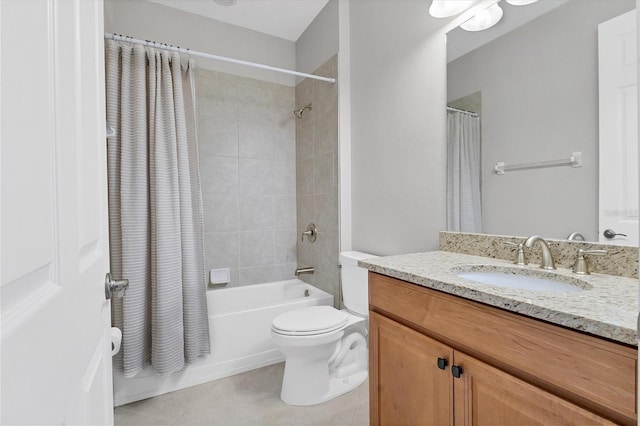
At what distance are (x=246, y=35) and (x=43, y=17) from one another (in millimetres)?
2609

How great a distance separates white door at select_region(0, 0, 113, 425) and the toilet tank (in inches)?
55.1

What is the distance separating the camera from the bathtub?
5.94 ft

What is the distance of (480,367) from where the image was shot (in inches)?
32.7

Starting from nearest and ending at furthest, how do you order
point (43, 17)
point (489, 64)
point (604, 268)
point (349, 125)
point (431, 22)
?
1. point (43, 17)
2. point (604, 268)
3. point (489, 64)
4. point (431, 22)
5. point (349, 125)

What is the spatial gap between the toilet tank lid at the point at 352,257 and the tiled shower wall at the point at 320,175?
0.22 m

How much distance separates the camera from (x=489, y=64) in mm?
1376

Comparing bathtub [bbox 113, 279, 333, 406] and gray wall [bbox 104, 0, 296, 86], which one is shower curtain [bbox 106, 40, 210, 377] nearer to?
bathtub [bbox 113, 279, 333, 406]

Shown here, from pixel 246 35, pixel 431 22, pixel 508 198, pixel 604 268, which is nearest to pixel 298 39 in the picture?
pixel 246 35

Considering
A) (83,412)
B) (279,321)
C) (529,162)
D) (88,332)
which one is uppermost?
(529,162)

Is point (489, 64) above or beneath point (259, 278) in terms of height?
above

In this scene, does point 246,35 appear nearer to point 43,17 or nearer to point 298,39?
point 298,39

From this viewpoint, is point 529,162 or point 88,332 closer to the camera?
point 88,332

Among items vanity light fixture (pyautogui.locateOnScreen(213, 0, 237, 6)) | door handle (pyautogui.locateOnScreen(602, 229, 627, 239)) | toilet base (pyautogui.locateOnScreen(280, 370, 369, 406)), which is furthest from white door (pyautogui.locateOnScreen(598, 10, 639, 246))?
vanity light fixture (pyautogui.locateOnScreen(213, 0, 237, 6))

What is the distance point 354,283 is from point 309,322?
383mm
